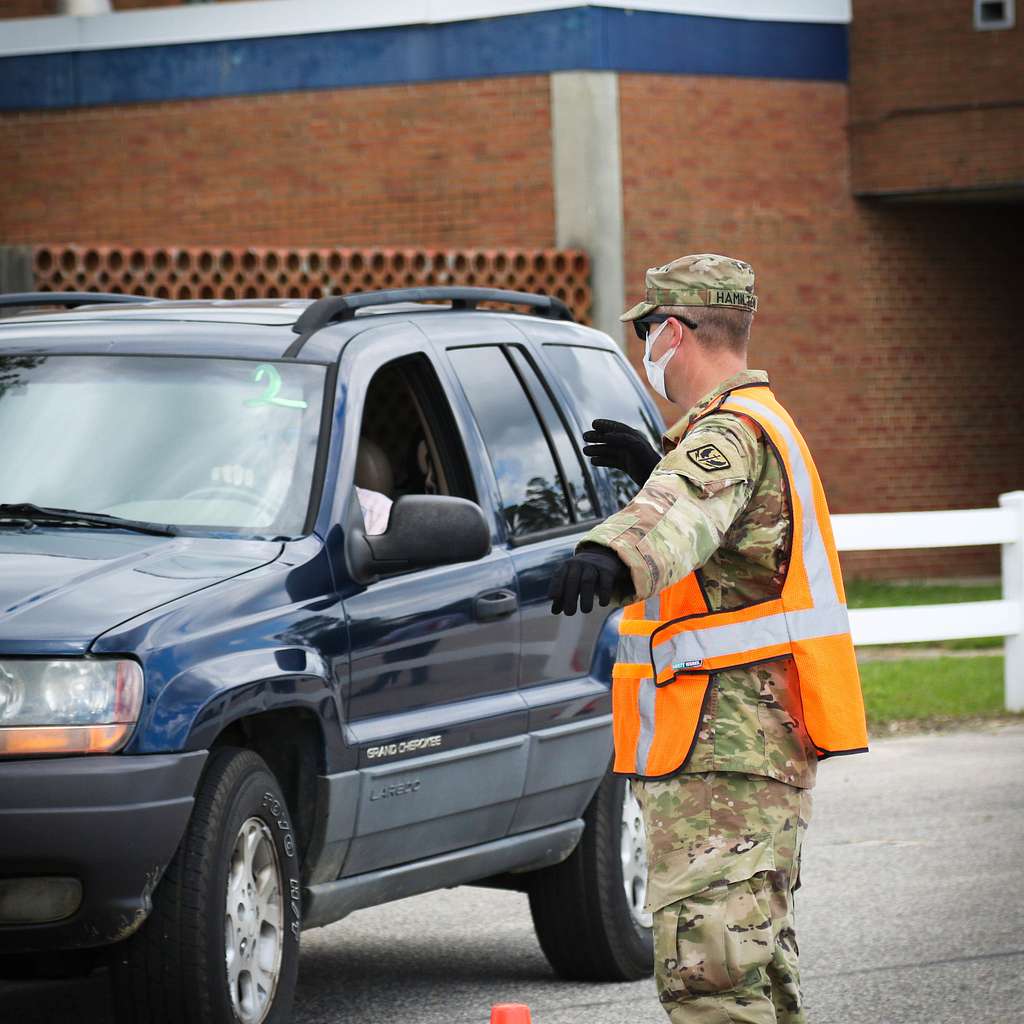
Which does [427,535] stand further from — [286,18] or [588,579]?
[286,18]

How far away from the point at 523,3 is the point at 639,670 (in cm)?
1714

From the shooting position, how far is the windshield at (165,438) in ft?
19.7

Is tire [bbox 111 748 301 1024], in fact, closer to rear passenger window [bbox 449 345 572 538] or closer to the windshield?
the windshield

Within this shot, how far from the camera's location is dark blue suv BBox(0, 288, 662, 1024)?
5.04m

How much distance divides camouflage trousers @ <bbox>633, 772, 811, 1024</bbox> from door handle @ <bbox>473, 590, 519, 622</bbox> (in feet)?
6.63

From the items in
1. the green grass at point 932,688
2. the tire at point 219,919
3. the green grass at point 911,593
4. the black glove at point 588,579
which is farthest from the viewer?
the green grass at point 911,593

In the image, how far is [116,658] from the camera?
5.07 meters

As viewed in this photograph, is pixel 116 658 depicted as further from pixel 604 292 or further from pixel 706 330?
pixel 604 292

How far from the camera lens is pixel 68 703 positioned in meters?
5.02

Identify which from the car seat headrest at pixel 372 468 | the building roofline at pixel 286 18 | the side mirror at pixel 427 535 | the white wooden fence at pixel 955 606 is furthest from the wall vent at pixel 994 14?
the side mirror at pixel 427 535

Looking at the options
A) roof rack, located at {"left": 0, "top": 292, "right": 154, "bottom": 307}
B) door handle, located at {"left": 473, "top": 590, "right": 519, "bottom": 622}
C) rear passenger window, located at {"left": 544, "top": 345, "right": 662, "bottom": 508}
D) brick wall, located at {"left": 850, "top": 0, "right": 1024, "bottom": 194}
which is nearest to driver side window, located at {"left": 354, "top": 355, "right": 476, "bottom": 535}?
door handle, located at {"left": 473, "top": 590, "right": 519, "bottom": 622}

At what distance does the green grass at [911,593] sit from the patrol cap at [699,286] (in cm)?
1542

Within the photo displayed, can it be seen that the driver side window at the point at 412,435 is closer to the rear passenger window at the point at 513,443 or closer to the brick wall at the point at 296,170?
the rear passenger window at the point at 513,443

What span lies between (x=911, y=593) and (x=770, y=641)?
17.1 metres
